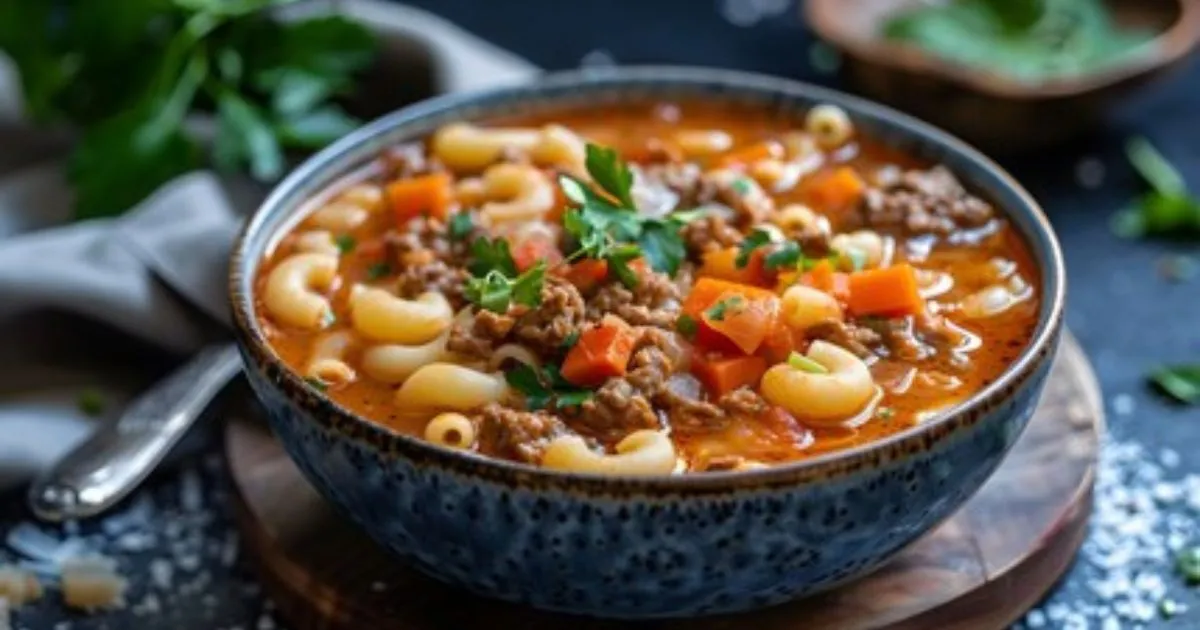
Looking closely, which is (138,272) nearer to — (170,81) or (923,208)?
(170,81)

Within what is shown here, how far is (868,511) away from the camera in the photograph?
2602 mm

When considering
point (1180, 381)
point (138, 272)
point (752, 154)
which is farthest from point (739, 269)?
point (138, 272)

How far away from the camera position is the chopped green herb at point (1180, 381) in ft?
11.6

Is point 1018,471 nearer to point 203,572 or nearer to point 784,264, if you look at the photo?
point 784,264

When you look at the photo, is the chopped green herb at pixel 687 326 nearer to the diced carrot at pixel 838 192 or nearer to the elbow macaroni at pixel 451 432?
the elbow macaroni at pixel 451 432

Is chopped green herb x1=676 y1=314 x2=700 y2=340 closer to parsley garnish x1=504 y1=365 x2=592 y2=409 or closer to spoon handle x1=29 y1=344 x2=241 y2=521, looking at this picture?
parsley garnish x1=504 y1=365 x2=592 y2=409

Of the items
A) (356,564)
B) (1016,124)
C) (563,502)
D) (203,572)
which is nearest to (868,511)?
(563,502)

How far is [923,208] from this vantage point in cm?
325

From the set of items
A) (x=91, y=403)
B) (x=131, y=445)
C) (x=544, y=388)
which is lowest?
(x=91, y=403)

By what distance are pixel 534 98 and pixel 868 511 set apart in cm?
134

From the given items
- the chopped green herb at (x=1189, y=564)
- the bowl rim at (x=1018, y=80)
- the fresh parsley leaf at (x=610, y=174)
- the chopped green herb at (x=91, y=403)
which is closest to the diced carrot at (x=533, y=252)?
the fresh parsley leaf at (x=610, y=174)

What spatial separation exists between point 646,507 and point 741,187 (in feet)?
3.00

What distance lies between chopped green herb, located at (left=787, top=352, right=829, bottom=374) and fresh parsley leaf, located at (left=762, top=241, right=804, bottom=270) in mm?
232

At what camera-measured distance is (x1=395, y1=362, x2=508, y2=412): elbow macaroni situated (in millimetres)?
2766
